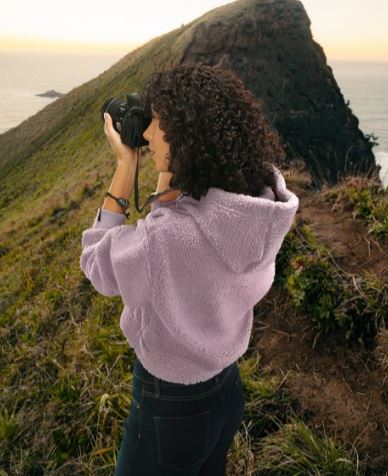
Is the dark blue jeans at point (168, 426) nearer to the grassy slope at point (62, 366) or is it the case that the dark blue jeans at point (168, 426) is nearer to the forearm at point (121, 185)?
the forearm at point (121, 185)

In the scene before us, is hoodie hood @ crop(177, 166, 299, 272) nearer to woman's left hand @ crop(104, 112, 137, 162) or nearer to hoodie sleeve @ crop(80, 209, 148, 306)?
hoodie sleeve @ crop(80, 209, 148, 306)

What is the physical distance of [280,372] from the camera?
339 cm

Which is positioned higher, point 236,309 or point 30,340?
point 236,309

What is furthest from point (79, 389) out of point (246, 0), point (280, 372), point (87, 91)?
point (87, 91)

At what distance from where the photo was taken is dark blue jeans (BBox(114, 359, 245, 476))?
1692 millimetres

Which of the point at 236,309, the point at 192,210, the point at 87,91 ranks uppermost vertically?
the point at 192,210

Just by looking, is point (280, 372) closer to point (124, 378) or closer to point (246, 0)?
point (124, 378)

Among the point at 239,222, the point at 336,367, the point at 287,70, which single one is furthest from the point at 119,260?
the point at 287,70

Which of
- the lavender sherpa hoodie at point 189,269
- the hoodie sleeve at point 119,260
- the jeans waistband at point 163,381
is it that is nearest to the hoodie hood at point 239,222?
the lavender sherpa hoodie at point 189,269

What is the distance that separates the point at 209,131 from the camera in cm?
150

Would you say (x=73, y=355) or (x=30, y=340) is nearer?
(x=73, y=355)

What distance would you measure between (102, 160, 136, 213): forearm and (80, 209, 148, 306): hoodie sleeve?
9cm

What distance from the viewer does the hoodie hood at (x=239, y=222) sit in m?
1.46

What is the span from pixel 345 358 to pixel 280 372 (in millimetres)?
492
